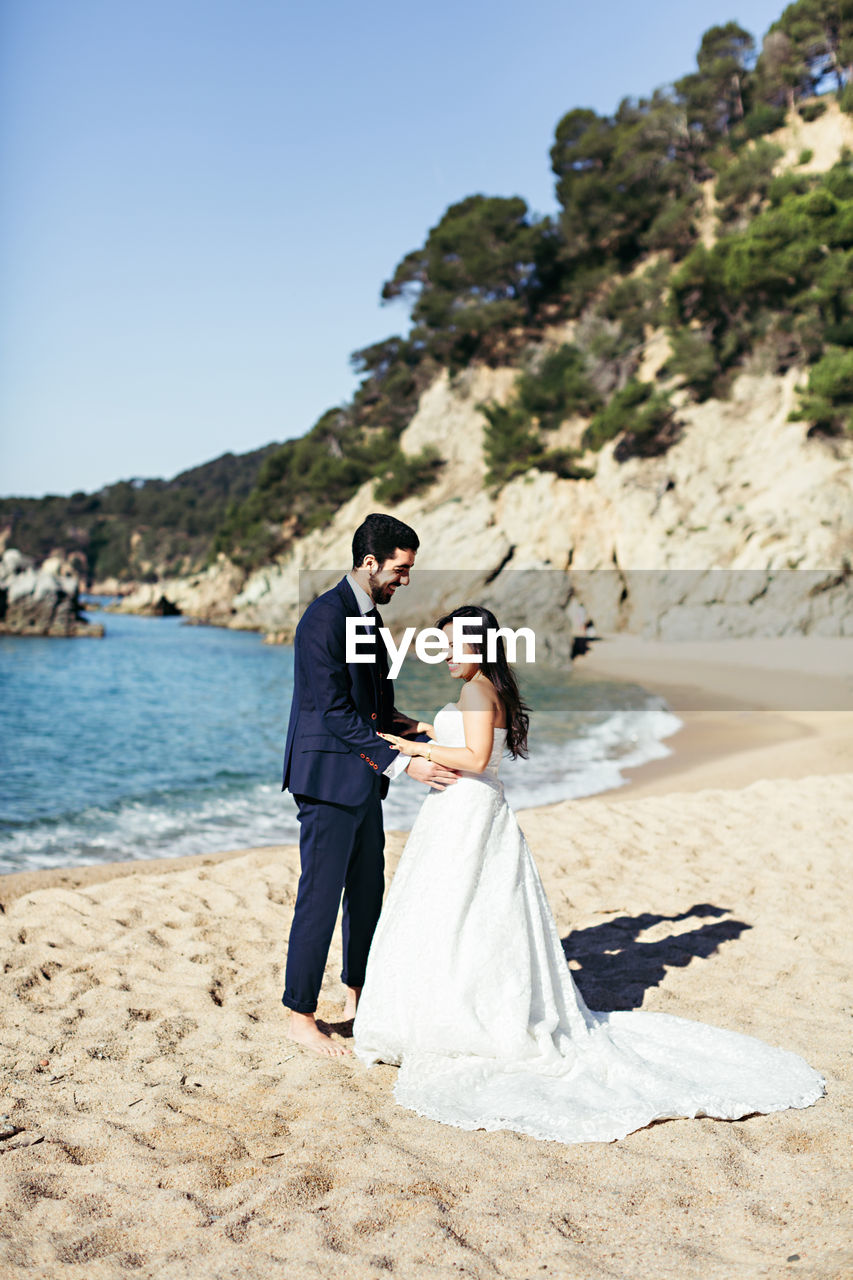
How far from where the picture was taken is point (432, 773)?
350 centimetres

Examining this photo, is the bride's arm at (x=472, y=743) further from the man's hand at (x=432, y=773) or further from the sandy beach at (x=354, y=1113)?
the sandy beach at (x=354, y=1113)

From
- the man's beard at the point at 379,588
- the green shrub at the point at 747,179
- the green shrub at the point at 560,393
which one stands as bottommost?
the man's beard at the point at 379,588

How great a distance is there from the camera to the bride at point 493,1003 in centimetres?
317

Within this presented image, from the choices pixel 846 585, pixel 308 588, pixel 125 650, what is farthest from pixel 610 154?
pixel 125 650

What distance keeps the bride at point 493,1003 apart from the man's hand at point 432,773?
0.03m

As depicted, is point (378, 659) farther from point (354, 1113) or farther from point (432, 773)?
point (354, 1113)

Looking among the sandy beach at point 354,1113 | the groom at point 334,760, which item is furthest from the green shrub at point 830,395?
the groom at point 334,760

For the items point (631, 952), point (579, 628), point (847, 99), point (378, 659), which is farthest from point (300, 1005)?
point (847, 99)

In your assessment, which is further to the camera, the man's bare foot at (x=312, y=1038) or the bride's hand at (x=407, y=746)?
the man's bare foot at (x=312, y=1038)

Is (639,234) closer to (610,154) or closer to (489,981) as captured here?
(610,154)

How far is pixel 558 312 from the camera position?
46844 millimetres

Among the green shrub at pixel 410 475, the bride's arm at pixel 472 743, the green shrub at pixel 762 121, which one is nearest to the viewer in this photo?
the bride's arm at pixel 472 743

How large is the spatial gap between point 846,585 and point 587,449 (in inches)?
594

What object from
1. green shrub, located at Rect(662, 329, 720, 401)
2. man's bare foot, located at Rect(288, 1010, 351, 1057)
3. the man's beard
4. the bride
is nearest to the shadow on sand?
the bride
